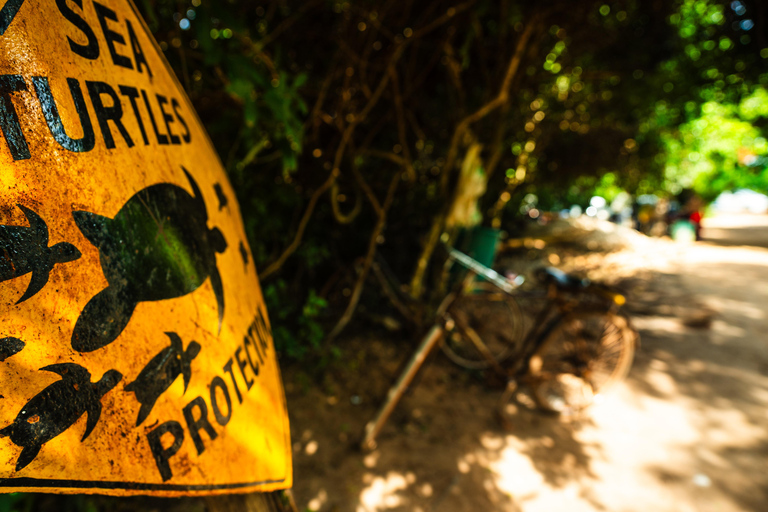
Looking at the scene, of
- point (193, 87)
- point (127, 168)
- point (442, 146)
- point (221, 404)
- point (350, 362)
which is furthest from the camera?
point (442, 146)

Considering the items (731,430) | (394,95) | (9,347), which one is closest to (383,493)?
(9,347)

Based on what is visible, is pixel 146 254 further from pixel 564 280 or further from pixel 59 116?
pixel 564 280

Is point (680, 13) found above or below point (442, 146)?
above

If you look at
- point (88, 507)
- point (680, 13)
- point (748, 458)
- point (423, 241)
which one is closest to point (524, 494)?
point (748, 458)

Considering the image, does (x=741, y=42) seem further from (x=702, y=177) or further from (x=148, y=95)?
(x=702, y=177)

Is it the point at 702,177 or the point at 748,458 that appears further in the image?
the point at 702,177

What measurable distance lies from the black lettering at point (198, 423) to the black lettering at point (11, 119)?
56cm

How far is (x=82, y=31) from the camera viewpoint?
69cm

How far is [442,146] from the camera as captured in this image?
4855 millimetres

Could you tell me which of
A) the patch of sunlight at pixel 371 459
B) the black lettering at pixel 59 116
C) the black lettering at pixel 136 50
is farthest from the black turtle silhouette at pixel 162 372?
the patch of sunlight at pixel 371 459

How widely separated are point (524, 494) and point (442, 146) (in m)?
4.04

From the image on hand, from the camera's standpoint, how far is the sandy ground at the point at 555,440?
2479mm

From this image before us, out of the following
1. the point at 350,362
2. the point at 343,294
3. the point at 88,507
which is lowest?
the point at 350,362

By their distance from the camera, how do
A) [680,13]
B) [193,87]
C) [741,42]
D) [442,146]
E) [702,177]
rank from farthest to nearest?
A: [702,177]
[680,13]
[442,146]
[741,42]
[193,87]
